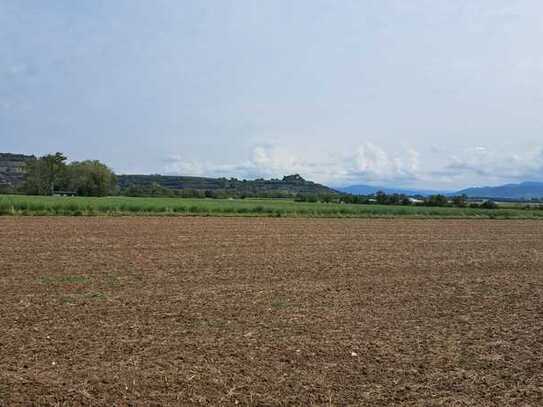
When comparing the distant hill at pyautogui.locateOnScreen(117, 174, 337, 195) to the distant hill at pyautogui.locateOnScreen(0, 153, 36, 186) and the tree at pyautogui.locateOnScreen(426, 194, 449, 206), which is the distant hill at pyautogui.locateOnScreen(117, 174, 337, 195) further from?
the tree at pyautogui.locateOnScreen(426, 194, 449, 206)

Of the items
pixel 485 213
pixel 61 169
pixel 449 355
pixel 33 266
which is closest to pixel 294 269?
pixel 33 266

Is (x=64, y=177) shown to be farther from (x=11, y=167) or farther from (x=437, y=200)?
(x=437, y=200)

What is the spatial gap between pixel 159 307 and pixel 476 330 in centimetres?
576

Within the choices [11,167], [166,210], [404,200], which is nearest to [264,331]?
[166,210]

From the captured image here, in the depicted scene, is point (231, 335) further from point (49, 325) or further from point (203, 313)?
point (49, 325)

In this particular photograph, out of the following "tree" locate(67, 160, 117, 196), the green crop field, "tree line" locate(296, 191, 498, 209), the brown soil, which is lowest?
the brown soil

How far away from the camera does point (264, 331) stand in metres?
8.70

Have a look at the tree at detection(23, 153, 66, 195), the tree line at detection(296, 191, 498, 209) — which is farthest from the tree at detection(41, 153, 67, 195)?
the tree line at detection(296, 191, 498, 209)

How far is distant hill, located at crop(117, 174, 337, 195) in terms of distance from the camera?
466ft

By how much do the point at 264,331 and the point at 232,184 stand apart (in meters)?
150

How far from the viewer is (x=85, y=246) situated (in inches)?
811

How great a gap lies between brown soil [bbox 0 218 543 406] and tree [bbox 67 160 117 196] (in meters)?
87.2

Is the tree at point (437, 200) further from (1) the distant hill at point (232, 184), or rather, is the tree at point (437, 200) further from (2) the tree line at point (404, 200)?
(1) the distant hill at point (232, 184)

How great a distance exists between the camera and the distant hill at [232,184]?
14200 cm
